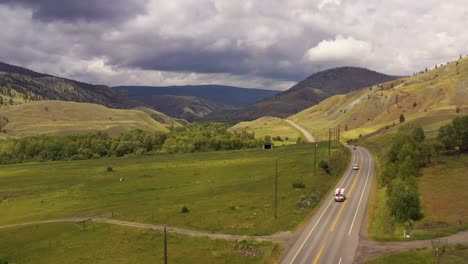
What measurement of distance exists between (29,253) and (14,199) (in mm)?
62265

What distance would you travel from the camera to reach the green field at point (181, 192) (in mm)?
83938

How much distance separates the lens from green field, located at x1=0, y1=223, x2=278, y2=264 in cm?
6141

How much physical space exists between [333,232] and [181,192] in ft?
198

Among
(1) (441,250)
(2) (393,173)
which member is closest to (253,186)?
(2) (393,173)

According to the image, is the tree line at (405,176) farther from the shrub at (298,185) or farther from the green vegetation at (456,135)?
the shrub at (298,185)

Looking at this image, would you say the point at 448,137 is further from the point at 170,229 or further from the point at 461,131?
the point at 170,229

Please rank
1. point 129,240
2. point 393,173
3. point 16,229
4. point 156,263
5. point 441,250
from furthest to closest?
point 393,173 < point 16,229 < point 129,240 < point 156,263 < point 441,250

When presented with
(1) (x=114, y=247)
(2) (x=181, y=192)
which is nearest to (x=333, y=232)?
(1) (x=114, y=247)

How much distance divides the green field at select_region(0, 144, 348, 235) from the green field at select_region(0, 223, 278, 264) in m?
7.69

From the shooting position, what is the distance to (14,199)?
400 ft

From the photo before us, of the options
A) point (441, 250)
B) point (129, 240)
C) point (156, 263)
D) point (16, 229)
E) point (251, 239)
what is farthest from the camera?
point (16, 229)

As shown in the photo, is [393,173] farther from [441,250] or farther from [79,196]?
[79,196]

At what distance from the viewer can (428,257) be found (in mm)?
50031

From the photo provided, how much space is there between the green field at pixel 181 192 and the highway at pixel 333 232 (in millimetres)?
4084
